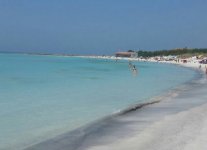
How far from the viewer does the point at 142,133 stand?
9.92 m

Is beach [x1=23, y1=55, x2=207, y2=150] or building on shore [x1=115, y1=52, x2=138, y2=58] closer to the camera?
beach [x1=23, y1=55, x2=207, y2=150]

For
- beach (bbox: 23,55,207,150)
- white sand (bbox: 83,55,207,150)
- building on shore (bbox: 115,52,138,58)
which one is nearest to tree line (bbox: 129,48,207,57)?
building on shore (bbox: 115,52,138,58)

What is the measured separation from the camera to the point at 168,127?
34.4 feet

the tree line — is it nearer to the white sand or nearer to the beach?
the beach

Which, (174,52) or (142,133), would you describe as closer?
(142,133)

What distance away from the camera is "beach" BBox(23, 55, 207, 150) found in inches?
340

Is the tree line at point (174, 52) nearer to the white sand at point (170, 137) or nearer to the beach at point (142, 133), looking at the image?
the beach at point (142, 133)

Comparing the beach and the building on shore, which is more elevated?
the beach

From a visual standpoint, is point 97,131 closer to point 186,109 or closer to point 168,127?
point 168,127

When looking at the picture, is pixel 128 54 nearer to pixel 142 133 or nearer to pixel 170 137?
pixel 142 133

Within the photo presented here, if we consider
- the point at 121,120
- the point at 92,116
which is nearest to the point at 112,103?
the point at 92,116

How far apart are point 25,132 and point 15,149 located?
1749 mm

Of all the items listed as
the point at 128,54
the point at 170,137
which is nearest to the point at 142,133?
the point at 170,137

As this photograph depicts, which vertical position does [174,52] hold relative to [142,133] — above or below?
below
